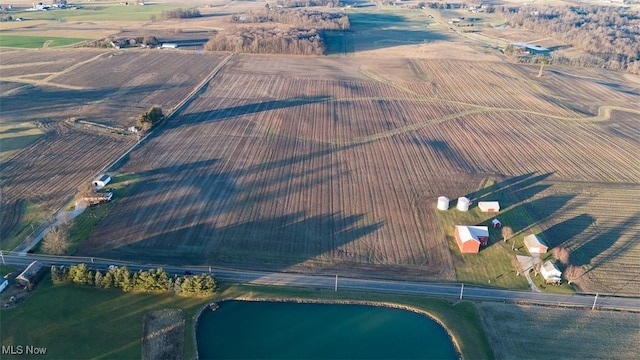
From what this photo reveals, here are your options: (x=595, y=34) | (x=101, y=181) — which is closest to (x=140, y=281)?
(x=101, y=181)

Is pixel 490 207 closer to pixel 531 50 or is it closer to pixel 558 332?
pixel 558 332

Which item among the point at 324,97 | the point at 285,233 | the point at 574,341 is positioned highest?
the point at 324,97

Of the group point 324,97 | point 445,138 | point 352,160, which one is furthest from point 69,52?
point 445,138

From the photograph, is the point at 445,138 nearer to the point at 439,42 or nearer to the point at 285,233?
the point at 285,233

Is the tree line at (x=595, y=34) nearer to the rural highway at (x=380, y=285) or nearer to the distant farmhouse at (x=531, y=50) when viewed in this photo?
the distant farmhouse at (x=531, y=50)

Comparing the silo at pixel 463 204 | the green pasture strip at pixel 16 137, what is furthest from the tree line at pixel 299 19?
the silo at pixel 463 204

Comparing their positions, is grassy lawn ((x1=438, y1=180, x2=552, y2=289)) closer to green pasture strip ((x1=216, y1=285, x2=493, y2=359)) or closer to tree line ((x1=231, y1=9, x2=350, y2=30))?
green pasture strip ((x1=216, y1=285, x2=493, y2=359))

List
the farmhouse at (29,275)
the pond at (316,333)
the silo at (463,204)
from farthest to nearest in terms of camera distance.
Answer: the silo at (463,204) < the farmhouse at (29,275) < the pond at (316,333)
